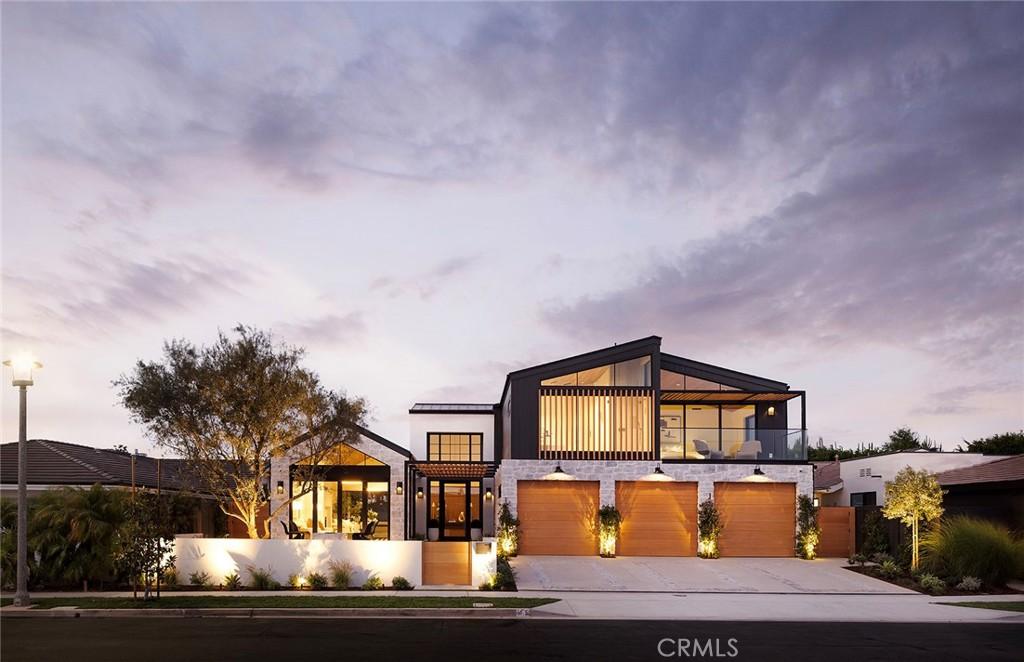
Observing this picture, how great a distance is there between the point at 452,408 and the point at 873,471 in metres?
18.1

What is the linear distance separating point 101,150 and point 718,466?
66.8ft

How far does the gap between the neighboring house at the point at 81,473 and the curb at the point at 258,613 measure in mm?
3721

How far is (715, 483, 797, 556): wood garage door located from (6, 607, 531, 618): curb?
13180 millimetres

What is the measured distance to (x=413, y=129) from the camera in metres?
20.4

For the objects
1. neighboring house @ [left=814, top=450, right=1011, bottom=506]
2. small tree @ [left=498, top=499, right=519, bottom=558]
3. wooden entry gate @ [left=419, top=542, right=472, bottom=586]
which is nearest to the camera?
wooden entry gate @ [left=419, top=542, right=472, bottom=586]

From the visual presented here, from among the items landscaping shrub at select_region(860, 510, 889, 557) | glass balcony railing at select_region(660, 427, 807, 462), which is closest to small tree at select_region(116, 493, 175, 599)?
glass balcony railing at select_region(660, 427, 807, 462)

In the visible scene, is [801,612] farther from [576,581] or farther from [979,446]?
[979,446]

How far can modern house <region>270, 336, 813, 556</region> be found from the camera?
27406mm

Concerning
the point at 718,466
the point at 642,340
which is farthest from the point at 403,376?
the point at 718,466

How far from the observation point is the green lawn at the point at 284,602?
16391 millimetres

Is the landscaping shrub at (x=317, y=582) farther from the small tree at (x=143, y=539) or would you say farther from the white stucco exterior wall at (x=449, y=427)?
the white stucco exterior wall at (x=449, y=427)

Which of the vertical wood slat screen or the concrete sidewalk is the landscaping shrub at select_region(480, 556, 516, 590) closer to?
the concrete sidewalk

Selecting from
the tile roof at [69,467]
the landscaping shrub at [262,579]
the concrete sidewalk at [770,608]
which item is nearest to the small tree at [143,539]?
the landscaping shrub at [262,579]

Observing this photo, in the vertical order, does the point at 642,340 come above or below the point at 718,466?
above
